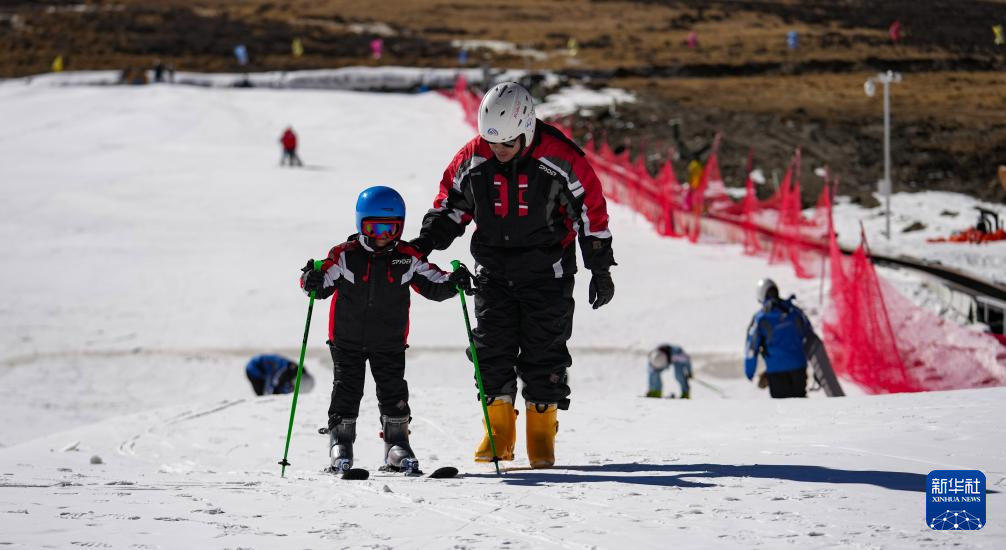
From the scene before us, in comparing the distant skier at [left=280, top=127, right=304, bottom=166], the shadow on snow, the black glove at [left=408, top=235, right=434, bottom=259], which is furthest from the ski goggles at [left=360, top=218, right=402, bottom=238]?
the distant skier at [left=280, top=127, right=304, bottom=166]

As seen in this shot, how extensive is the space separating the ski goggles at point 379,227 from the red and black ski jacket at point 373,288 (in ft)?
0.28

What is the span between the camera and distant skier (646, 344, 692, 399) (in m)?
10.9

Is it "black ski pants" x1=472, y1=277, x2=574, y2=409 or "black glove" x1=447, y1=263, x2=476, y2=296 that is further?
"black ski pants" x1=472, y1=277, x2=574, y2=409

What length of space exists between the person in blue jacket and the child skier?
14.1 feet

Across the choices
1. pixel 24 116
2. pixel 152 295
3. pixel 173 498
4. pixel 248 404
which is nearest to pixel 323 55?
pixel 24 116

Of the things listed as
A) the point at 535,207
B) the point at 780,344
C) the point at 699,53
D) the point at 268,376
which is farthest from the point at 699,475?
the point at 699,53

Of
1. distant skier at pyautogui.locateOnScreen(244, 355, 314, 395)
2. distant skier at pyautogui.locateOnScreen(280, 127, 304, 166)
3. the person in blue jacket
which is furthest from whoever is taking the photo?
distant skier at pyautogui.locateOnScreen(280, 127, 304, 166)

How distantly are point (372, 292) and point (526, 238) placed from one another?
80cm

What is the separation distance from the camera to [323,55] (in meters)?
59.8

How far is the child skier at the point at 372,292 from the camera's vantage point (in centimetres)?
576

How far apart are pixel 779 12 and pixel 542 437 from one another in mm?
37930

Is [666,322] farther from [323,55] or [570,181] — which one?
[323,55]

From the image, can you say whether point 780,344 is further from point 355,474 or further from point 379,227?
point 355,474

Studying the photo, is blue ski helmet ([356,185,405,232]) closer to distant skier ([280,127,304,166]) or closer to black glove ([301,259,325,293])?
black glove ([301,259,325,293])
